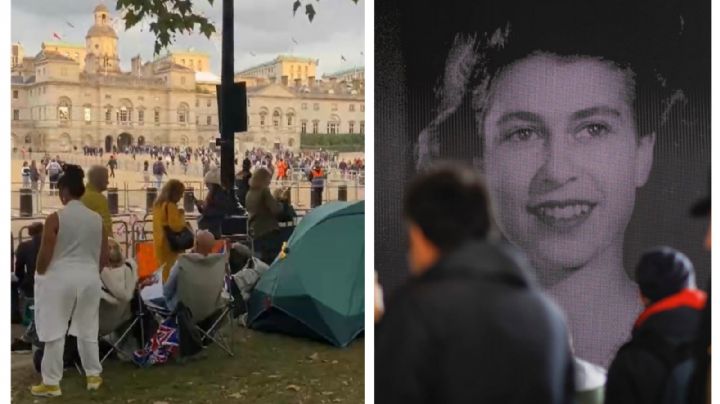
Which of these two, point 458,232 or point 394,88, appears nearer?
point 458,232

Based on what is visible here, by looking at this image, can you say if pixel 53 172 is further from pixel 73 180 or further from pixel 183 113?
pixel 183 113

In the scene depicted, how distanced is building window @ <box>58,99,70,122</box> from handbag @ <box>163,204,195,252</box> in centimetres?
59

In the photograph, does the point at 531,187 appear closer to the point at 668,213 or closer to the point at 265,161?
the point at 668,213

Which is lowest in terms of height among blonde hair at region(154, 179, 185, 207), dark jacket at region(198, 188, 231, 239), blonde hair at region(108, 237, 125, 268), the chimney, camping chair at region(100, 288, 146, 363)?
camping chair at region(100, 288, 146, 363)

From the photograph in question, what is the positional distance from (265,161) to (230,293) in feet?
2.05

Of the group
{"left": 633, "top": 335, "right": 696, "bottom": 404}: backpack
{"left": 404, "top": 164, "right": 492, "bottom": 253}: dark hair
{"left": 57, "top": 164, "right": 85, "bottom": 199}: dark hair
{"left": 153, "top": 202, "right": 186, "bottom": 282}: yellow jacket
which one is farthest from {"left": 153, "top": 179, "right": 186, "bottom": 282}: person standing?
{"left": 633, "top": 335, "right": 696, "bottom": 404}: backpack

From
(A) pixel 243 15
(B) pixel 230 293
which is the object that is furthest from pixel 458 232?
(A) pixel 243 15

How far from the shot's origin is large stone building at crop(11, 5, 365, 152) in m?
4.14

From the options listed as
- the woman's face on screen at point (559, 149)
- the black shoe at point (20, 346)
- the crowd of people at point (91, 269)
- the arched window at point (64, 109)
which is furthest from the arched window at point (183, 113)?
the woman's face on screen at point (559, 149)

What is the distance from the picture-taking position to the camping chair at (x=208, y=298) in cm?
437

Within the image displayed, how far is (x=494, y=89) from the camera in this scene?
14.4 ft

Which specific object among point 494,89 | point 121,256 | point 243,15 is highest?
point 243,15

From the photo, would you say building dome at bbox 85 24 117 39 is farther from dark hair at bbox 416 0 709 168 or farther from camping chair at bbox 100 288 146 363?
dark hair at bbox 416 0 709 168

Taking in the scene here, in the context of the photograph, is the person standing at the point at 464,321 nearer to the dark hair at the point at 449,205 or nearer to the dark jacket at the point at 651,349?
the dark hair at the point at 449,205
